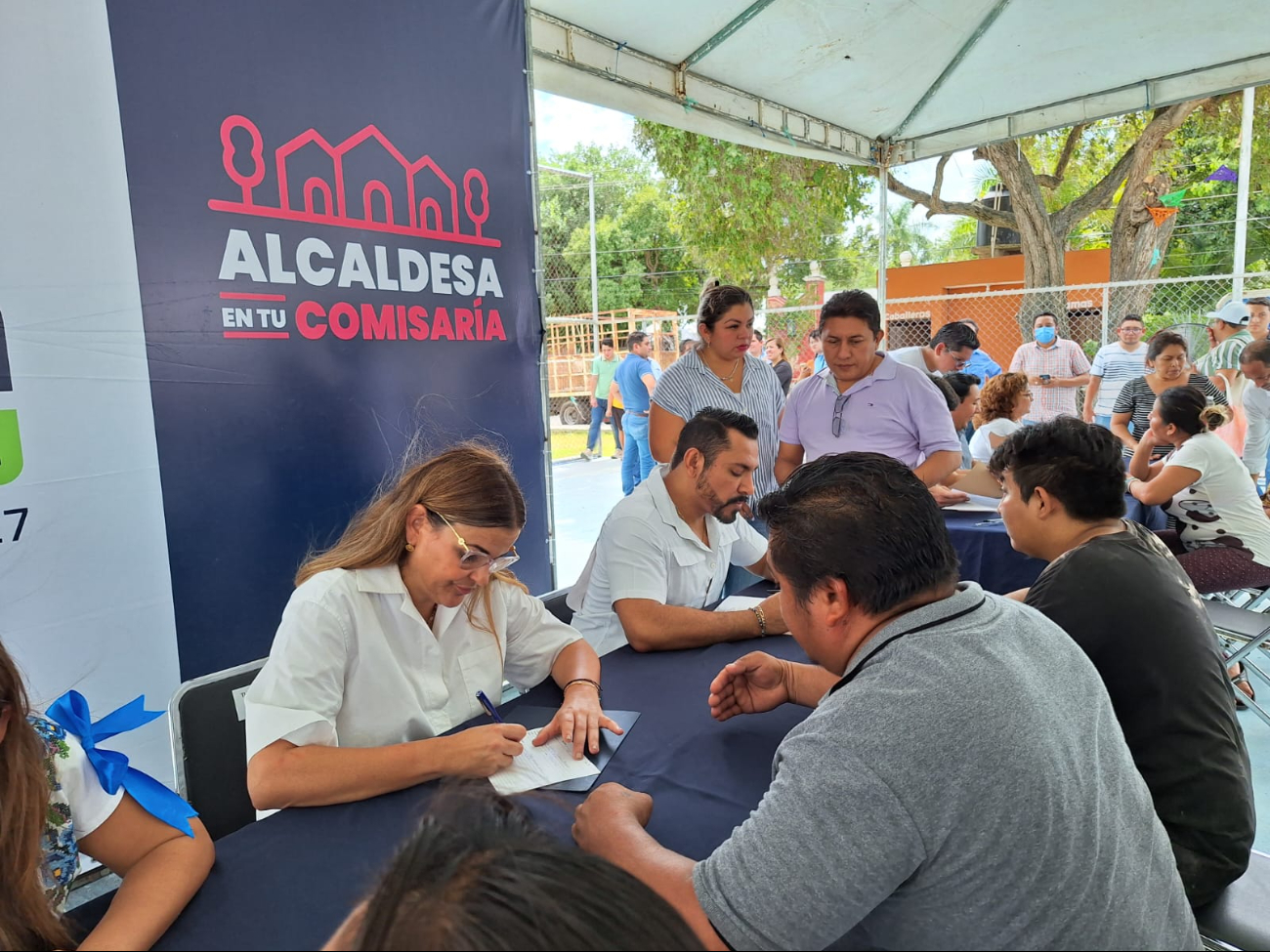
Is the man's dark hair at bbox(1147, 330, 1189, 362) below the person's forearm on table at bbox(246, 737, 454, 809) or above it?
above

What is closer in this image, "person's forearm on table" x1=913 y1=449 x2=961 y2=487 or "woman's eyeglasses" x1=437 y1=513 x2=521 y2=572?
"woman's eyeglasses" x1=437 y1=513 x2=521 y2=572

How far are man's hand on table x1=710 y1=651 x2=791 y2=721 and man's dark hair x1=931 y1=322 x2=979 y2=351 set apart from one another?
13.7ft

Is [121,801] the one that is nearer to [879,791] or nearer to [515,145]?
[879,791]

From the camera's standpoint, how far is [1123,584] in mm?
1379

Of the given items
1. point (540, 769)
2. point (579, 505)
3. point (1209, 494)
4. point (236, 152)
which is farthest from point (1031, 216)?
point (540, 769)

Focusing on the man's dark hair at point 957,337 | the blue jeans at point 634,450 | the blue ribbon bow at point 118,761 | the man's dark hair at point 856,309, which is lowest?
the blue jeans at point 634,450

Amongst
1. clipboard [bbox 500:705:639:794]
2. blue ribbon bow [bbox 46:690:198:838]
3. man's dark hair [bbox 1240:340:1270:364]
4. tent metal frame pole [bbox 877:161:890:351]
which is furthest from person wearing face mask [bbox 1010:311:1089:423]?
blue ribbon bow [bbox 46:690:198:838]

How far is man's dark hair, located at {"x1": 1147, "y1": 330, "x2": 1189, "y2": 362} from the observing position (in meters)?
4.40

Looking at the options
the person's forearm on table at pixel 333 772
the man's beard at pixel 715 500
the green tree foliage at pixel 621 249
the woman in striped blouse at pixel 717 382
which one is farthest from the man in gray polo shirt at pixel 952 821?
the green tree foliage at pixel 621 249

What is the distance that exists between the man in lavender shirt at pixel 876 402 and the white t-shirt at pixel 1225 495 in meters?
1.09

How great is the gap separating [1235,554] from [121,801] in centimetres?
396

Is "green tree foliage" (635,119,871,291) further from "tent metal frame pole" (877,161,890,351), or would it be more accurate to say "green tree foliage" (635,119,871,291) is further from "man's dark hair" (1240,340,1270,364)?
"man's dark hair" (1240,340,1270,364)

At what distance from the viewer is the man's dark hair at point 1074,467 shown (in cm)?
167

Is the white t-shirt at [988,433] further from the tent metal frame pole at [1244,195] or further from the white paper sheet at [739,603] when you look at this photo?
the tent metal frame pole at [1244,195]
